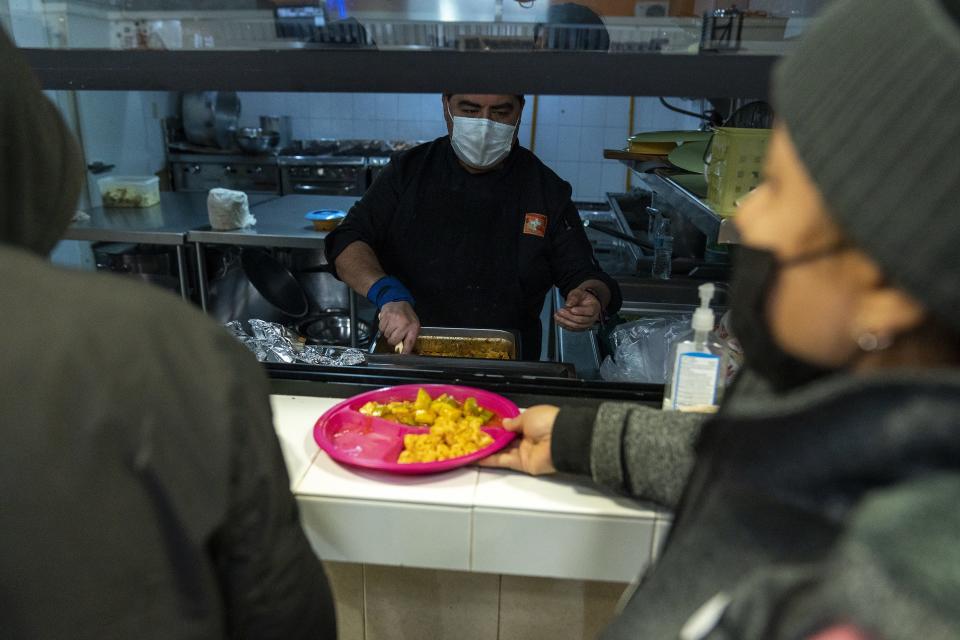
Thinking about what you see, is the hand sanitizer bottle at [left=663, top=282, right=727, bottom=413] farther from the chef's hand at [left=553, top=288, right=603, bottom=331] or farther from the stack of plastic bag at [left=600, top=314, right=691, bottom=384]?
the chef's hand at [left=553, top=288, right=603, bottom=331]

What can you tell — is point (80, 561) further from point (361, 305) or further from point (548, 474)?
point (361, 305)

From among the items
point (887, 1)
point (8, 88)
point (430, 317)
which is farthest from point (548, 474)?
point (430, 317)

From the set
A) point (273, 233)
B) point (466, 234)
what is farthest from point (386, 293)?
point (273, 233)

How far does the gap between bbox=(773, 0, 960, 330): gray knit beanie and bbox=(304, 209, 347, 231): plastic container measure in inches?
130

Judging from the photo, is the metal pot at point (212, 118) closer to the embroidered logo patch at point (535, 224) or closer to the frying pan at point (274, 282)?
the frying pan at point (274, 282)

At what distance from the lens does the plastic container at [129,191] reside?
13.5 feet

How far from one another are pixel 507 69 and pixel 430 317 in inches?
55.0

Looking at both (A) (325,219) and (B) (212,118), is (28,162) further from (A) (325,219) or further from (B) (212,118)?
(B) (212,118)

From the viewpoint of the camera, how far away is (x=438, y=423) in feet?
3.47

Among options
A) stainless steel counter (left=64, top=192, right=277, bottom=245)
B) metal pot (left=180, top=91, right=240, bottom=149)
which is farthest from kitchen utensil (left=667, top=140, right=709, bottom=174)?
metal pot (left=180, top=91, right=240, bottom=149)

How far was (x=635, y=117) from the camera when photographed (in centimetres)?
570

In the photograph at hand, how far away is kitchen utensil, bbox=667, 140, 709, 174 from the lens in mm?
1556

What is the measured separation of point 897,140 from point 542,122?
18.4 ft

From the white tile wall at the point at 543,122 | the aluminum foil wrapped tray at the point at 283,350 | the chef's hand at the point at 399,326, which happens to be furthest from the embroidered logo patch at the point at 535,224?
the white tile wall at the point at 543,122
